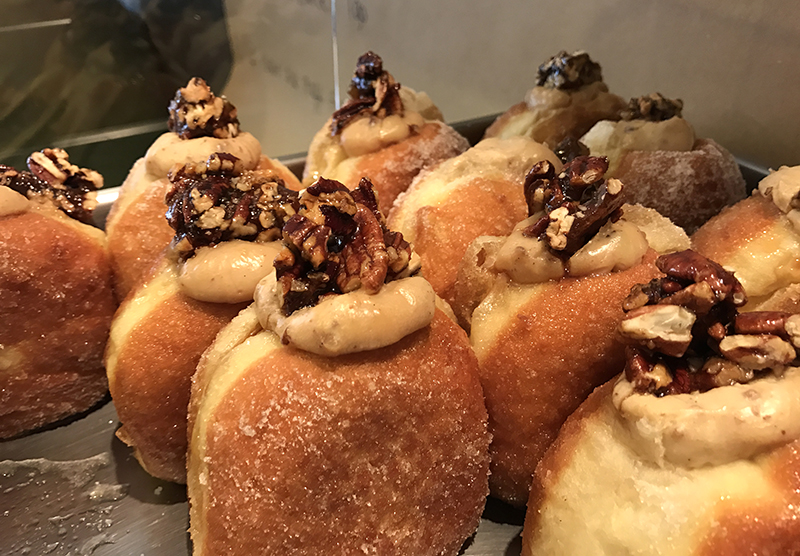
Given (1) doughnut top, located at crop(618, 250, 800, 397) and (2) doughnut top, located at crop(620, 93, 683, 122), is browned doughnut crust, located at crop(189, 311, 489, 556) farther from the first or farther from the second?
(2) doughnut top, located at crop(620, 93, 683, 122)

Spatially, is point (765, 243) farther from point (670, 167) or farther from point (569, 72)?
point (569, 72)

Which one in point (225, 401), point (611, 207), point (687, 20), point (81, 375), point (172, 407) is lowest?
point (81, 375)

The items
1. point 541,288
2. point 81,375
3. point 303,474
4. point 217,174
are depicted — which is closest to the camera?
point 303,474

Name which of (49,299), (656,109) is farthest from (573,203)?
(49,299)

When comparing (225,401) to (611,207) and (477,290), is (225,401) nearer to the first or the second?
(477,290)

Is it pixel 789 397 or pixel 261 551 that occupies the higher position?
pixel 789 397

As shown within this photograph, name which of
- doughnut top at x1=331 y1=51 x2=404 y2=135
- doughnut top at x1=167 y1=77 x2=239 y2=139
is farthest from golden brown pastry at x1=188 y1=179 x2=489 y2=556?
doughnut top at x1=331 y1=51 x2=404 y2=135

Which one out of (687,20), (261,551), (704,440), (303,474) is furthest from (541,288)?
(687,20)
